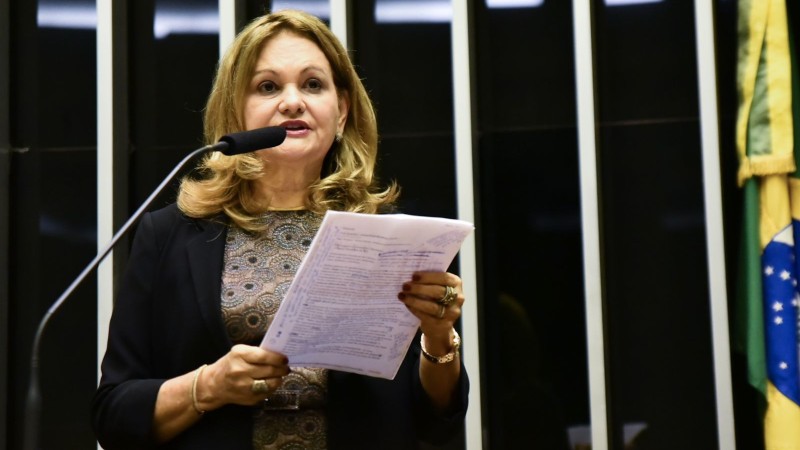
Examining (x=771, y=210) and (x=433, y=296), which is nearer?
(x=433, y=296)

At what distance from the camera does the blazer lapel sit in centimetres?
176

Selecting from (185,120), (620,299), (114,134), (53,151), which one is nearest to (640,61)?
(620,299)

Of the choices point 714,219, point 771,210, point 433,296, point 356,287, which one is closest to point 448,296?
point 433,296

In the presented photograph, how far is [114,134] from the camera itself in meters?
3.59

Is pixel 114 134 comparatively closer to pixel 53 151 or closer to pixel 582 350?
pixel 53 151

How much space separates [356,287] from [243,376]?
0.73 feet

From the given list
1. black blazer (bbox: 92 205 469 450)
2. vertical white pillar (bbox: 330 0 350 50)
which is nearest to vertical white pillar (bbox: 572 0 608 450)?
vertical white pillar (bbox: 330 0 350 50)

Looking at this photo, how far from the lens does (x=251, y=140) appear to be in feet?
5.46

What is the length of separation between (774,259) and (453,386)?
159cm

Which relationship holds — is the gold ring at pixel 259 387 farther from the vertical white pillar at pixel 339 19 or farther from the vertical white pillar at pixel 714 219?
the vertical white pillar at pixel 339 19

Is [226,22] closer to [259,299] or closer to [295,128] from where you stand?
[295,128]

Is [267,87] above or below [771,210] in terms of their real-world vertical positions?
above

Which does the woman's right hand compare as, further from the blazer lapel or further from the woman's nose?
the woman's nose

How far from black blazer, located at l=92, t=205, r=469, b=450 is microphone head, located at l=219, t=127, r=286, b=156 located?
265 millimetres
